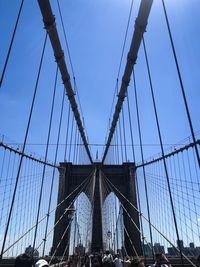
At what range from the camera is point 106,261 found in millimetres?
6309

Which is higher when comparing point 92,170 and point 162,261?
point 92,170

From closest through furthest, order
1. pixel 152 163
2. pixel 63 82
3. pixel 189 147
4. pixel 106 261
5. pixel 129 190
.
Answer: pixel 106 261 < pixel 63 82 < pixel 189 147 < pixel 152 163 < pixel 129 190

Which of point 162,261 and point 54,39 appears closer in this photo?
point 162,261

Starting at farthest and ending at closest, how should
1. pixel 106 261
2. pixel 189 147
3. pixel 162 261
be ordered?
pixel 189 147
pixel 106 261
pixel 162 261

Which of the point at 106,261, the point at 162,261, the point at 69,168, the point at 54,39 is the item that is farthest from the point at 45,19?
the point at 69,168

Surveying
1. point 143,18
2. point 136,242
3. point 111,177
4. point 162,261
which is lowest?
point 162,261

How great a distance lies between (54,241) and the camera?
784 inches

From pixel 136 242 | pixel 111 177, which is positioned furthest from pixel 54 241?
pixel 111 177

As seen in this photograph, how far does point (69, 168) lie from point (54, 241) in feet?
22.4

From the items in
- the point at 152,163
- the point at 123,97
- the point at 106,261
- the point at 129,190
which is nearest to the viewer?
the point at 106,261

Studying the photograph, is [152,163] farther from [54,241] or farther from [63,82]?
[63,82]

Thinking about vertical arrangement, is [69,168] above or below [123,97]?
above

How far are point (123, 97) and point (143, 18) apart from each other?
16.8 feet

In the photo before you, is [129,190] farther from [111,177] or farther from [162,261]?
[162,261]
